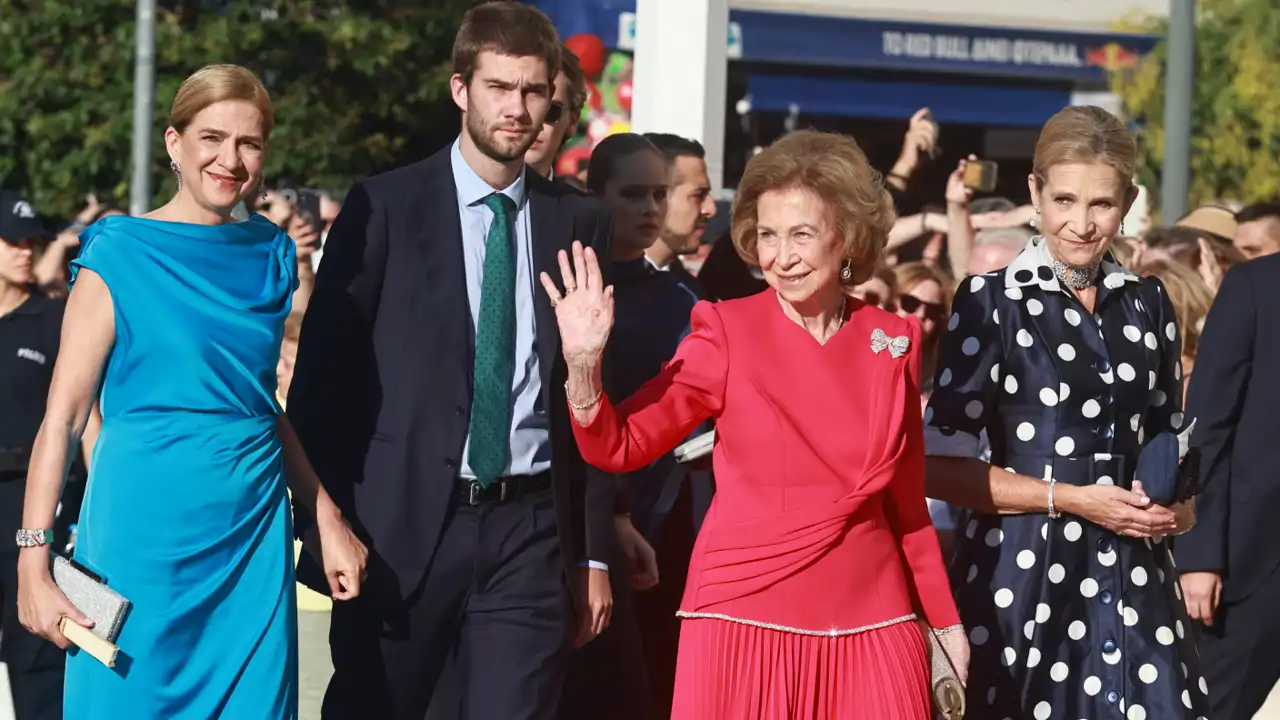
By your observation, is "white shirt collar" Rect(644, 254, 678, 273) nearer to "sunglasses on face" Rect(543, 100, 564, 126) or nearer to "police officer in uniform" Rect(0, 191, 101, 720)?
"sunglasses on face" Rect(543, 100, 564, 126)

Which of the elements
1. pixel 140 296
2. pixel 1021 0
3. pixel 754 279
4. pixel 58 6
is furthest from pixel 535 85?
pixel 1021 0

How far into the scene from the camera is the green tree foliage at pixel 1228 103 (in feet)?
75.4

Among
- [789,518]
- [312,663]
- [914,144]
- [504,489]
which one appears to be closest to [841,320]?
[789,518]

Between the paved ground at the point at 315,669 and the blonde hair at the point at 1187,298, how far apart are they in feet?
6.27

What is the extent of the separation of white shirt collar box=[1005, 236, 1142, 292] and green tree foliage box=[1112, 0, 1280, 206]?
58.2 ft

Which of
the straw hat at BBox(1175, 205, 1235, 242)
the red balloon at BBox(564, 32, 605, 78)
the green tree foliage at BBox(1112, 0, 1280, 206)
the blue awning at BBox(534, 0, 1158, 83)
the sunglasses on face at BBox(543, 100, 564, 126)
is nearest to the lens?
the sunglasses on face at BBox(543, 100, 564, 126)

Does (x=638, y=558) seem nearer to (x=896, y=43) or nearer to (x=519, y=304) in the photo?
(x=519, y=304)

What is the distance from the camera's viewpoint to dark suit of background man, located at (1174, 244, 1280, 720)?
6.48m

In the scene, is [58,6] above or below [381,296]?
above

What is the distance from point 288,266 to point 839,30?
64.9 ft

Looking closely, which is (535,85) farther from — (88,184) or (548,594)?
(88,184)

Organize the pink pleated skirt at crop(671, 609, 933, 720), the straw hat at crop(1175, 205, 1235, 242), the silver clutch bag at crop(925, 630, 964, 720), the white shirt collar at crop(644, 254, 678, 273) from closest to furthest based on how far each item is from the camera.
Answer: the pink pleated skirt at crop(671, 609, 933, 720) → the silver clutch bag at crop(925, 630, 964, 720) → the white shirt collar at crop(644, 254, 678, 273) → the straw hat at crop(1175, 205, 1235, 242)

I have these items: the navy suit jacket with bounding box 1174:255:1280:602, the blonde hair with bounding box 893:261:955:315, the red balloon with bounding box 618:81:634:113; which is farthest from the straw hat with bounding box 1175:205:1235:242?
the red balloon with bounding box 618:81:634:113

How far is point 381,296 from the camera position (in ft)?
17.3
